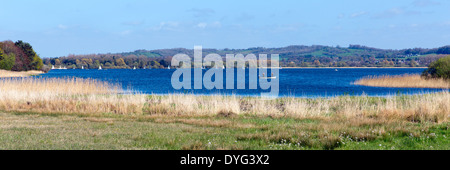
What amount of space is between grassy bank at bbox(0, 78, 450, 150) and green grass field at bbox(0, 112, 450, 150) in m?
0.02

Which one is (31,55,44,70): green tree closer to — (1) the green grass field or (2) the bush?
(2) the bush

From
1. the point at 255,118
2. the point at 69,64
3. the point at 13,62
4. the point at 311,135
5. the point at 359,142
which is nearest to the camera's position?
the point at 359,142

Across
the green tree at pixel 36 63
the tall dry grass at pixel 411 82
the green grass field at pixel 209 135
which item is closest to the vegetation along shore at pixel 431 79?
the tall dry grass at pixel 411 82

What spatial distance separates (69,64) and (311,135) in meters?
202

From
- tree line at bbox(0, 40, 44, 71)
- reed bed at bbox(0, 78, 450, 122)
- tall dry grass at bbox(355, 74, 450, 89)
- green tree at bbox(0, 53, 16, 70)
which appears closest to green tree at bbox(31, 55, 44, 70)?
tree line at bbox(0, 40, 44, 71)

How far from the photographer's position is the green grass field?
10242 mm

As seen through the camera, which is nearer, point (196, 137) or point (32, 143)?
point (32, 143)

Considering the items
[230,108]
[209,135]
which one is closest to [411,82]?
[230,108]

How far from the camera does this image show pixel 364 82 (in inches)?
2025

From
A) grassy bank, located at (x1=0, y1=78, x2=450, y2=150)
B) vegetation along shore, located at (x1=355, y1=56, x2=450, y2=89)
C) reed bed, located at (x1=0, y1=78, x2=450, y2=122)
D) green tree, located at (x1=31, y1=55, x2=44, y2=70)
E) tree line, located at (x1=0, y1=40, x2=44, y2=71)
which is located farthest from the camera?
green tree, located at (x1=31, y1=55, x2=44, y2=70)

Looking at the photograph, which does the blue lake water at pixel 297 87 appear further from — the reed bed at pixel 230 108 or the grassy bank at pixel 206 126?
the grassy bank at pixel 206 126
